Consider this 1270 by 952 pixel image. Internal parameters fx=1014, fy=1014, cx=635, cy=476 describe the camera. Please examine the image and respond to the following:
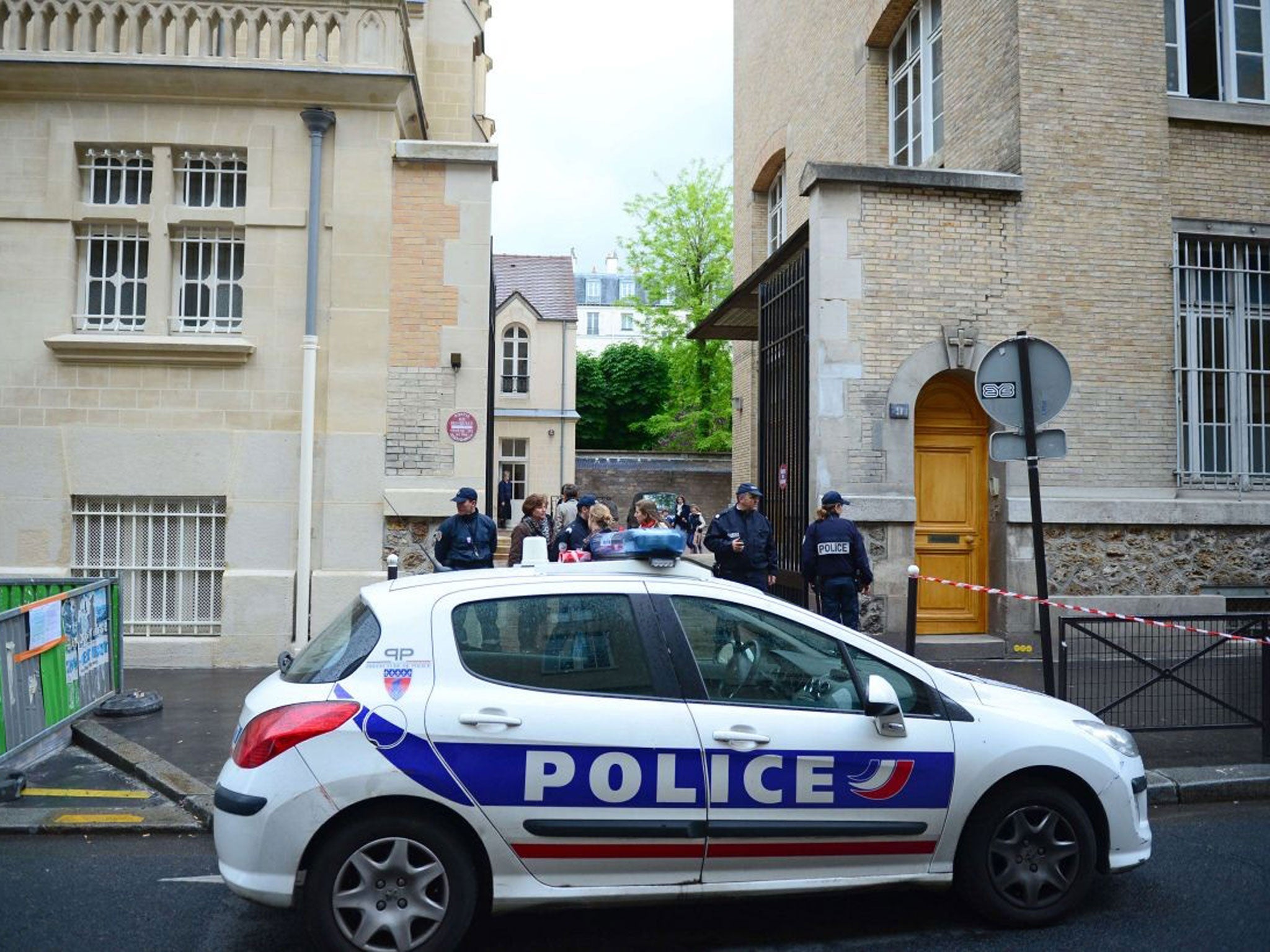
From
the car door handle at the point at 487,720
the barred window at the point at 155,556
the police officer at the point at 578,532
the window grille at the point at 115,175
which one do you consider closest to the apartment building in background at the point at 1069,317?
the police officer at the point at 578,532

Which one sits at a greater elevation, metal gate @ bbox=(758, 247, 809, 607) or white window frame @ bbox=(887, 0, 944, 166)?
white window frame @ bbox=(887, 0, 944, 166)

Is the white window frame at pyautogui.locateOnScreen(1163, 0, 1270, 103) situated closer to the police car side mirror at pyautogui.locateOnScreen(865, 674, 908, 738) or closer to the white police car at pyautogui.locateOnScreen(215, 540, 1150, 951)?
the white police car at pyautogui.locateOnScreen(215, 540, 1150, 951)

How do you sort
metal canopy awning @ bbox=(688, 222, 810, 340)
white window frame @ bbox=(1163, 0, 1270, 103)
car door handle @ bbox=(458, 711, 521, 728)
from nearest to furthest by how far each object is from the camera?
car door handle @ bbox=(458, 711, 521, 728)
white window frame @ bbox=(1163, 0, 1270, 103)
metal canopy awning @ bbox=(688, 222, 810, 340)

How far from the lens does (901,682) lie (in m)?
4.28

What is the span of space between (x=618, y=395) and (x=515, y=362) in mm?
12160

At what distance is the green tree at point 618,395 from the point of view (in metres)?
51.1

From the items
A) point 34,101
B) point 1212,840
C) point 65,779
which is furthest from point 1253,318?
point 34,101

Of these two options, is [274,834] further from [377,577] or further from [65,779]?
[377,577]

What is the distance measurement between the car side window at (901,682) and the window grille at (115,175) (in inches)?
365

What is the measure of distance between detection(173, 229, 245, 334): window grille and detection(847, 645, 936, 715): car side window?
8.24 meters

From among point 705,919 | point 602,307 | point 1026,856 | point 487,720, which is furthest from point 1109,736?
point 602,307

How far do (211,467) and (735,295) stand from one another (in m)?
A: 7.56

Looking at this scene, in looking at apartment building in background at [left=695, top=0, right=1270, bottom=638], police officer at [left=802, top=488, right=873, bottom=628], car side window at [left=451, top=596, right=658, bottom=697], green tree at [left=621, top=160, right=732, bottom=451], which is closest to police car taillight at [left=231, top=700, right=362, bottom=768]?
car side window at [left=451, top=596, right=658, bottom=697]

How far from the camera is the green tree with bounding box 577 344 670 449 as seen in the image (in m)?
51.1
